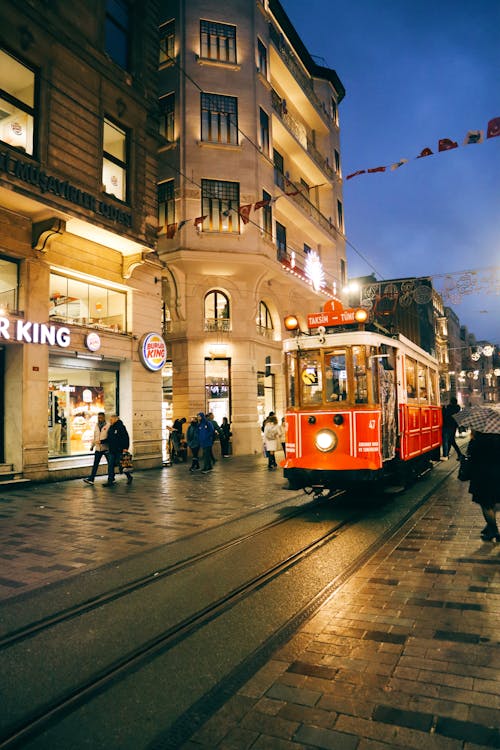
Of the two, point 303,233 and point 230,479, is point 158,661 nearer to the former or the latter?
point 230,479

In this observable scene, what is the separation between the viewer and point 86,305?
1575 cm

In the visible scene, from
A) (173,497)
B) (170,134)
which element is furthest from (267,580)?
(170,134)

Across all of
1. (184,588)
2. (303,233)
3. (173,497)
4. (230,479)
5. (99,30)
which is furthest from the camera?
(303,233)

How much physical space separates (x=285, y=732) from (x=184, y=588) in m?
2.65

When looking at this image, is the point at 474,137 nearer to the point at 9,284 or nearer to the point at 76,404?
the point at 9,284

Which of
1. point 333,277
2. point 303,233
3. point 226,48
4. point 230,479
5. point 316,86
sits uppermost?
point 316,86

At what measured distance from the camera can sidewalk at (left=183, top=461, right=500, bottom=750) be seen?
2.72 meters

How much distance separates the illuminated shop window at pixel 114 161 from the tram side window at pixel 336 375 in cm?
983

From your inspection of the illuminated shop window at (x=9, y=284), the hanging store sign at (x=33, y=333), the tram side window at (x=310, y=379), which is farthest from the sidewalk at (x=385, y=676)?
the illuminated shop window at (x=9, y=284)

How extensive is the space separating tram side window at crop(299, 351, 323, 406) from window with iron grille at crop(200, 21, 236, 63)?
721 inches

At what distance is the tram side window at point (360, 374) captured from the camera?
9281 mm

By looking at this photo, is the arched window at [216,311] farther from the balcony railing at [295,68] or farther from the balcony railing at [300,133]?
the balcony railing at [295,68]

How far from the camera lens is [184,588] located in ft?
17.3

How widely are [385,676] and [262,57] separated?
2670 cm
